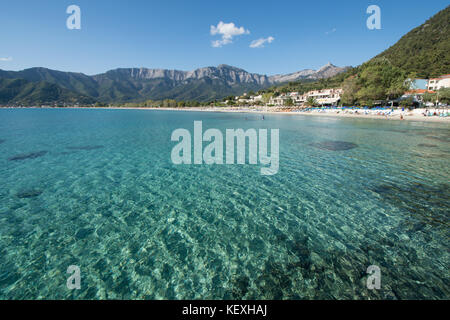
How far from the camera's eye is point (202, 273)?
529cm

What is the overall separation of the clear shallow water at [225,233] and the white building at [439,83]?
10684 cm

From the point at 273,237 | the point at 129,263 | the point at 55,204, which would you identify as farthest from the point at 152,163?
the point at 273,237

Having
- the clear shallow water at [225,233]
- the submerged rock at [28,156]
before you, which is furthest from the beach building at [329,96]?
the submerged rock at [28,156]

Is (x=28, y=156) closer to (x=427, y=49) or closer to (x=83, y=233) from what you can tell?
(x=83, y=233)

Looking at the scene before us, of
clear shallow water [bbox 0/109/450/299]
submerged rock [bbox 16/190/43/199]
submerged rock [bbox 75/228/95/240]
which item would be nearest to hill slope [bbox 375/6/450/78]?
clear shallow water [bbox 0/109/450/299]

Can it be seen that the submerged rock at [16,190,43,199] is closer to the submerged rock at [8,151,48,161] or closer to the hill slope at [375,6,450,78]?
the submerged rock at [8,151,48,161]

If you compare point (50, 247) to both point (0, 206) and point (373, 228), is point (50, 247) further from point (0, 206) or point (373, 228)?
point (373, 228)

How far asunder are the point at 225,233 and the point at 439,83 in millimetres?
123783

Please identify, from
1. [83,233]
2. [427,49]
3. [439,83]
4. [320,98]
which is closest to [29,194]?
[83,233]

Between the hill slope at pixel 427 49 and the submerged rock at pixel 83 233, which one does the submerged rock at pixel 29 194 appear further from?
the hill slope at pixel 427 49

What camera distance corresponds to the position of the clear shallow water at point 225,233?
489cm

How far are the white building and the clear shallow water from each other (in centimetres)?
10684

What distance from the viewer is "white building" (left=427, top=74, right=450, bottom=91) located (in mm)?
80500
